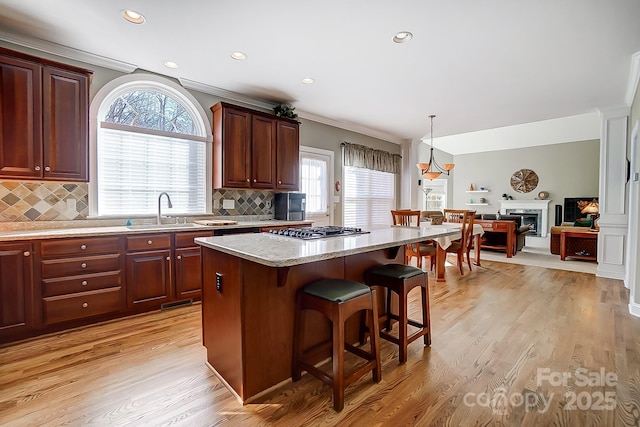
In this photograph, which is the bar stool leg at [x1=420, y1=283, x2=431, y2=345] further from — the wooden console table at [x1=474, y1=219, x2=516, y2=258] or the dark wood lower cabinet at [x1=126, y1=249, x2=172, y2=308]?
the wooden console table at [x1=474, y1=219, x2=516, y2=258]

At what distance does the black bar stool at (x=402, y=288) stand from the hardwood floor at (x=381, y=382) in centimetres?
14

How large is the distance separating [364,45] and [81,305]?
3438 mm

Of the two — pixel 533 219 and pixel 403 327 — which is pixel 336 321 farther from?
pixel 533 219

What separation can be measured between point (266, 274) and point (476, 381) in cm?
148

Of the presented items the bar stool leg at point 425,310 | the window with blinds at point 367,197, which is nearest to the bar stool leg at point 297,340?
the bar stool leg at point 425,310

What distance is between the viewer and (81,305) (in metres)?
2.68

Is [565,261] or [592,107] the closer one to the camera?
[592,107]

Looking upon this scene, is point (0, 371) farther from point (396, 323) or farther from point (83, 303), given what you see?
point (396, 323)

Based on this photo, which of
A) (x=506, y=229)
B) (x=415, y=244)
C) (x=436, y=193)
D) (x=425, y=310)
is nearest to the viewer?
(x=425, y=310)

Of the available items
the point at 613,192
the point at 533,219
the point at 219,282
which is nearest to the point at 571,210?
the point at 533,219

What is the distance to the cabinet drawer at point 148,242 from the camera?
2.91m

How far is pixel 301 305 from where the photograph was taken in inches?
75.6

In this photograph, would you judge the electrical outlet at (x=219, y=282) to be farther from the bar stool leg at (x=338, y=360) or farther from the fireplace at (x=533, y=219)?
the fireplace at (x=533, y=219)

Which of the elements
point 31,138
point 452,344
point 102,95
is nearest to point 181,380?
point 452,344
